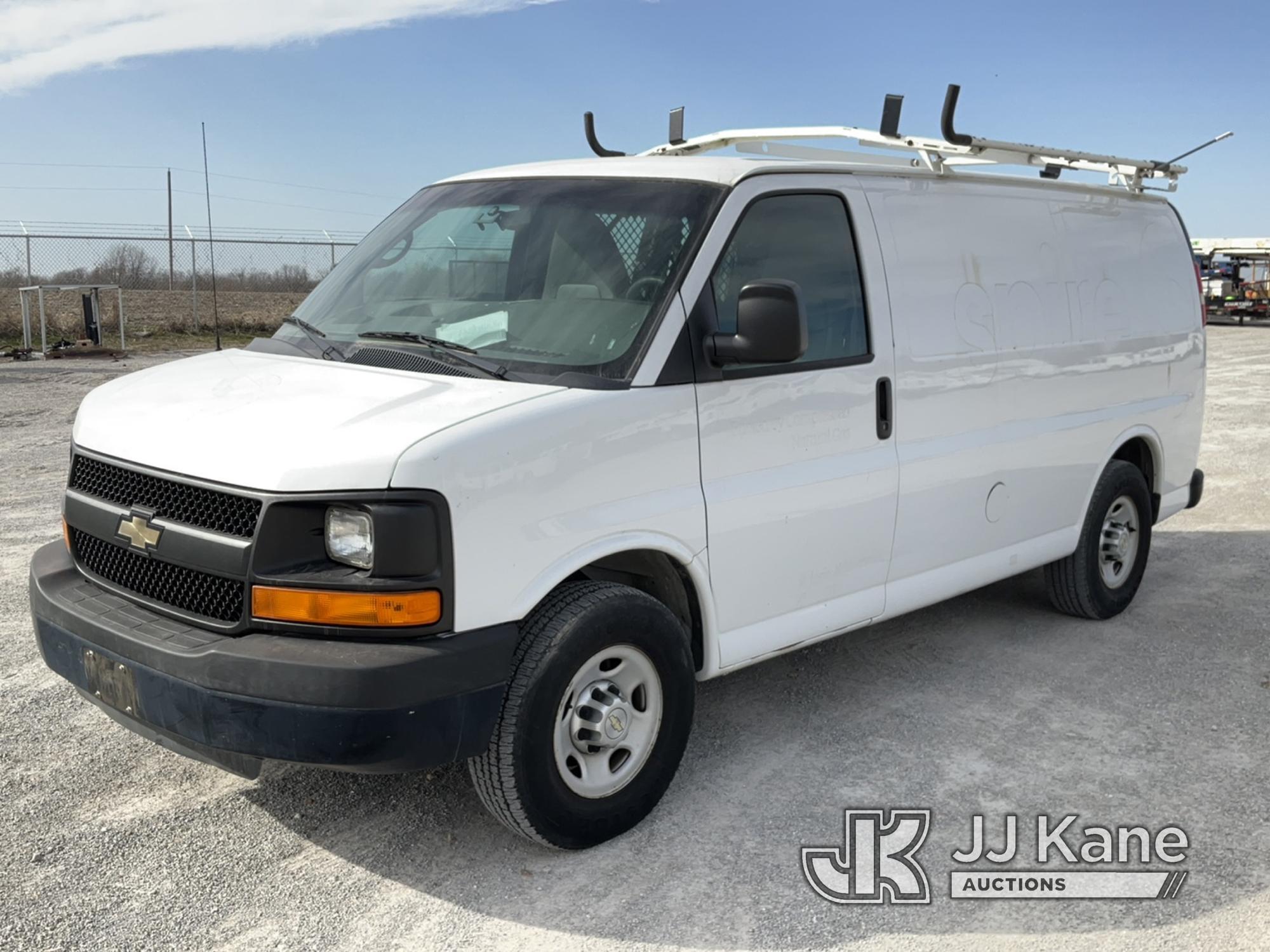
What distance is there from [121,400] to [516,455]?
1.58 meters

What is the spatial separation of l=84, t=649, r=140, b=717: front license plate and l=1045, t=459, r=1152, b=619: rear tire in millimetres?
4483

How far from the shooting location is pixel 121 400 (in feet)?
14.0

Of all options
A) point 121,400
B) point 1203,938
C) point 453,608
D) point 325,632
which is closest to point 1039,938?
point 1203,938

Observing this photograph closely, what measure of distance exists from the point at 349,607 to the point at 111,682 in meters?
0.89

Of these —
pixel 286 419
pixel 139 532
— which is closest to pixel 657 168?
pixel 286 419

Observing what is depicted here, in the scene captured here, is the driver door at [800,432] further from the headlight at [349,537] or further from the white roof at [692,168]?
the headlight at [349,537]

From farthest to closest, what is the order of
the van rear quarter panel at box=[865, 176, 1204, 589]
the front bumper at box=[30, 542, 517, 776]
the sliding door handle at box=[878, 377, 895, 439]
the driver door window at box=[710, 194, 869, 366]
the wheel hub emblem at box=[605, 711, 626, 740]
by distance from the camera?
the van rear quarter panel at box=[865, 176, 1204, 589]
the sliding door handle at box=[878, 377, 895, 439]
the driver door window at box=[710, 194, 869, 366]
the wheel hub emblem at box=[605, 711, 626, 740]
the front bumper at box=[30, 542, 517, 776]

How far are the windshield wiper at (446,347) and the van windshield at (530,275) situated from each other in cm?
2

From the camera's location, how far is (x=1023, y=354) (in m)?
5.53

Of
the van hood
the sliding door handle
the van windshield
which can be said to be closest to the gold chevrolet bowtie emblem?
the van hood

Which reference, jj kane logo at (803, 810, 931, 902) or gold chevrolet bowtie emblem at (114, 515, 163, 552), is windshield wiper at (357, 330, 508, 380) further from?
jj kane logo at (803, 810, 931, 902)

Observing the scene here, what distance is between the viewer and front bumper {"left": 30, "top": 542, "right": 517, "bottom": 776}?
334 centimetres

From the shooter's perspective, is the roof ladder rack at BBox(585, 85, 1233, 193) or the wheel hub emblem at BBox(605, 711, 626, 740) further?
the roof ladder rack at BBox(585, 85, 1233, 193)

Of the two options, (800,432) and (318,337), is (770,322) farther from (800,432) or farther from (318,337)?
(318,337)
